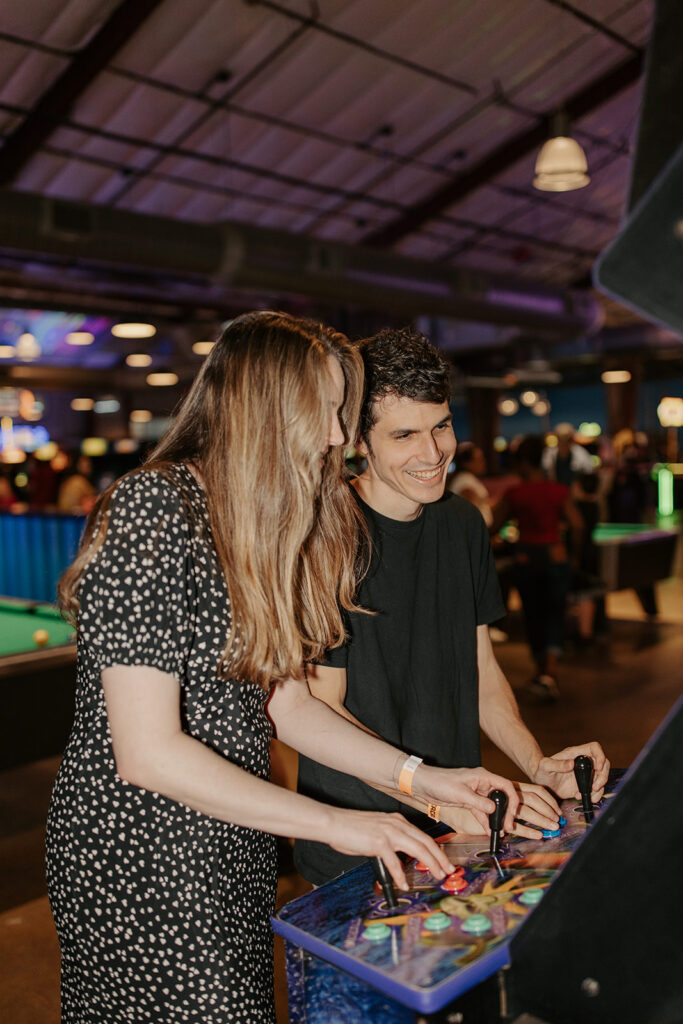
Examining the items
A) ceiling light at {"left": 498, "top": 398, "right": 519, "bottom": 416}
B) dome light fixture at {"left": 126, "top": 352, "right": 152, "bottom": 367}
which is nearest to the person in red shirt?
dome light fixture at {"left": 126, "top": 352, "right": 152, "bottom": 367}

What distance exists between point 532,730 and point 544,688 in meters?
0.73

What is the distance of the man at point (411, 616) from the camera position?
64.6 inches

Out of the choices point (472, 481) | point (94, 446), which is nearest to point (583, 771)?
point (472, 481)

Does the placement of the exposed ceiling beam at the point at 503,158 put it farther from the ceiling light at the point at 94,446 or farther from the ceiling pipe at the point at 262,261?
the ceiling light at the point at 94,446

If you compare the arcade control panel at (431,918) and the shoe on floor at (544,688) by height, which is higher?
the arcade control panel at (431,918)

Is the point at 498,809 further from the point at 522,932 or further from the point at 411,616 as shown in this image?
the point at 411,616

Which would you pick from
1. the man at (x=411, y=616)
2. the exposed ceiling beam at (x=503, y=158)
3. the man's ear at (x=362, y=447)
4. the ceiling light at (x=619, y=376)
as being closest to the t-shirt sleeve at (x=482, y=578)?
the man at (x=411, y=616)

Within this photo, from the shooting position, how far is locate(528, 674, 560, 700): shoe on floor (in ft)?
18.4

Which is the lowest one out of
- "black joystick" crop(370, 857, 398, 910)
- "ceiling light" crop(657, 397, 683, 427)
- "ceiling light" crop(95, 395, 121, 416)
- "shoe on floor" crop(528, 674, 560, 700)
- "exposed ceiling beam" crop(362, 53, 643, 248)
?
"shoe on floor" crop(528, 674, 560, 700)

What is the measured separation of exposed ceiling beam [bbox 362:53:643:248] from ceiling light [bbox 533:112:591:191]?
3229 mm

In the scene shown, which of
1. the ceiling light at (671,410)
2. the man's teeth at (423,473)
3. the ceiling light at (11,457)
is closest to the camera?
the man's teeth at (423,473)

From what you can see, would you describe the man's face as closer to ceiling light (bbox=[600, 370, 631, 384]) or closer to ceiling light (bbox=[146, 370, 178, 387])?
ceiling light (bbox=[146, 370, 178, 387])

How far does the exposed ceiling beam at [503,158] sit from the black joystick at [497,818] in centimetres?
907

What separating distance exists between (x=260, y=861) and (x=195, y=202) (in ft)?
30.5
